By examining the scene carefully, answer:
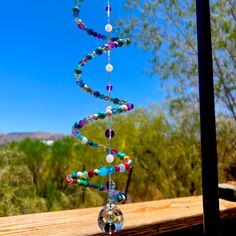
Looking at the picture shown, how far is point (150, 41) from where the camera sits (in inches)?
193

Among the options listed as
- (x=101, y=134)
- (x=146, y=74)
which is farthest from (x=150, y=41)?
(x=101, y=134)

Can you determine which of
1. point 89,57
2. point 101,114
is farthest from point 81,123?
point 89,57

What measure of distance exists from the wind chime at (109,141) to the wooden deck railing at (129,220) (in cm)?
13

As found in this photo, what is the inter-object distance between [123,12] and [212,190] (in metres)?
4.49

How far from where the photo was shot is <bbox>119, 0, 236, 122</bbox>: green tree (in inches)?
158

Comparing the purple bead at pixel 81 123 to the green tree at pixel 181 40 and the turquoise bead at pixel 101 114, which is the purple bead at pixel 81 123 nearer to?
the turquoise bead at pixel 101 114

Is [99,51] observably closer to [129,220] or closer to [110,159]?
[110,159]

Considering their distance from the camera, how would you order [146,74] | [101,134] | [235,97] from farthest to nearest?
[101,134] < [146,74] < [235,97]

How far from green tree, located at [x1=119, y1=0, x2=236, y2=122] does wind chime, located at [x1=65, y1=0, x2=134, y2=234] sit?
3.18m

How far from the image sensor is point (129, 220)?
1.03m

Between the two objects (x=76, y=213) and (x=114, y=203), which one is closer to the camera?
(x=114, y=203)

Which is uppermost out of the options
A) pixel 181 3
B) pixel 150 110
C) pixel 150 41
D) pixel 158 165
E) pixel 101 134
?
pixel 181 3

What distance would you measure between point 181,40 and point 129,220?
158 inches

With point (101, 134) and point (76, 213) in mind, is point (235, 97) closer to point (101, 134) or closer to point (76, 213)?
point (101, 134)
